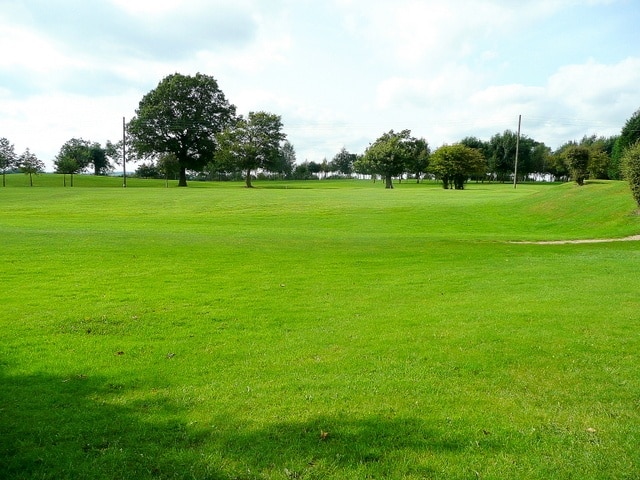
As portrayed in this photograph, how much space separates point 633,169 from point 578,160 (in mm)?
16686

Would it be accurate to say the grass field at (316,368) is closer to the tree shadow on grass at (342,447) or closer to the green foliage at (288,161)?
the tree shadow on grass at (342,447)

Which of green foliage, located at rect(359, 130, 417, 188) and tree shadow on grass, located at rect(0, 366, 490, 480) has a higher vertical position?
green foliage, located at rect(359, 130, 417, 188)

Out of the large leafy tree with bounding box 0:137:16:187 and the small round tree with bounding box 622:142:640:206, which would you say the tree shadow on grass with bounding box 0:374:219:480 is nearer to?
the small round tree with bounding box 622:142:640:206

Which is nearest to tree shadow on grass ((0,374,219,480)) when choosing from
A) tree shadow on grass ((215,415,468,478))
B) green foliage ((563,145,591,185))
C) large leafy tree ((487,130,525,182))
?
tree shadow on grass ((215,415,468,478))

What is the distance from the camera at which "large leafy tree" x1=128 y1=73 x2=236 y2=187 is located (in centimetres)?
8450

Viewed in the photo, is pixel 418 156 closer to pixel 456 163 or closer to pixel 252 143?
pixel 456 163

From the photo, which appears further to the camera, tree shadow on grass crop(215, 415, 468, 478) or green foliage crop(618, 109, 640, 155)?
green foliage crop(618, 109, 640, 155)

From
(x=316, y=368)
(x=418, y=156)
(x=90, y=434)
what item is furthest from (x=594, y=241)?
(x=418, y=156)

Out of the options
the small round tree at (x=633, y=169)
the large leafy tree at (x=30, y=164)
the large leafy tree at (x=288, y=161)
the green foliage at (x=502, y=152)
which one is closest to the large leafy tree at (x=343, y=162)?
the large leafy tree at (x=288, y=161)

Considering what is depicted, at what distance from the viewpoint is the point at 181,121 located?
85.9 m

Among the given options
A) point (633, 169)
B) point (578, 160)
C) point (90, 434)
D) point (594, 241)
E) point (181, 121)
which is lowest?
point (90, 434)

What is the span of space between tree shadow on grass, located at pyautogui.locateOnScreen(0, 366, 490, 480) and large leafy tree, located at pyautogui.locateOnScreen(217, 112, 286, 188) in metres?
81.6

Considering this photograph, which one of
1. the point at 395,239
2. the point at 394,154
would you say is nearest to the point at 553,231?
the point at 395,239

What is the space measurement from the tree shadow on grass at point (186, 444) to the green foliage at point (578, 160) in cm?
4754
